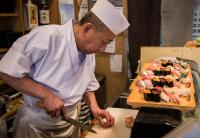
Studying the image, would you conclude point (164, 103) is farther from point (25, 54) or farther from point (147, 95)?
point (25, 54)

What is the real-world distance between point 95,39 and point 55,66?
214 millimetres

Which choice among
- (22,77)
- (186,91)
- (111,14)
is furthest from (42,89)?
(186,91)

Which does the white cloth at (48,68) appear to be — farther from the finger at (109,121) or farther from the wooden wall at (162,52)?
the wooden wall at (162,52)

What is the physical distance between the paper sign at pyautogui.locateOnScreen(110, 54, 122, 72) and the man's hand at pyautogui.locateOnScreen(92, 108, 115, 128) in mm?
1265

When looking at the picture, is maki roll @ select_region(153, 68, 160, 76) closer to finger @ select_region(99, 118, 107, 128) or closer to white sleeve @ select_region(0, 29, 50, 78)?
finger @ select_region(99, 118, 107, 128)

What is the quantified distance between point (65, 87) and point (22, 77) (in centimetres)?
21

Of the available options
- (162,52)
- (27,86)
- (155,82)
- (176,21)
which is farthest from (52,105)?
(176,21)

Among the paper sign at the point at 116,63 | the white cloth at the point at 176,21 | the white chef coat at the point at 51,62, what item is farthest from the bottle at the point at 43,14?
the white chef coat at the point at 51,62

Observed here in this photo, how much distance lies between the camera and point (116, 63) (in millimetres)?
2605

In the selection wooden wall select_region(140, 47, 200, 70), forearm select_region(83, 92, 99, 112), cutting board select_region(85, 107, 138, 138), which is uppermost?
wooden wall select_region(140, 47, 200, 70)

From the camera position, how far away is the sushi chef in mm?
1100

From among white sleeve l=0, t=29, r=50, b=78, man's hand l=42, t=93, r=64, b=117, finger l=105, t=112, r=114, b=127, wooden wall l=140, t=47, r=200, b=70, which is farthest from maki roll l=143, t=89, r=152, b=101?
wooden wall l=140, t=47, r=200, b=70

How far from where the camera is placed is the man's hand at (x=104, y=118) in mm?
1314

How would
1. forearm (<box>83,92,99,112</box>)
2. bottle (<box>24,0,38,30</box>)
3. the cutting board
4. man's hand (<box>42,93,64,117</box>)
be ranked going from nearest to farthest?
man's hand (<box>42,93,64,117</box>) → the cutting board → forearm (<box>83,92,99,112</box>) → bottle (<box>24,0,38,30</box>)
